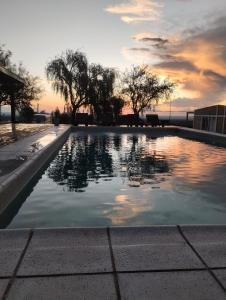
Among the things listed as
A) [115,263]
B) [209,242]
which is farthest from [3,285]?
[209,242]

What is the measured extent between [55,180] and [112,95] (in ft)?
95.5

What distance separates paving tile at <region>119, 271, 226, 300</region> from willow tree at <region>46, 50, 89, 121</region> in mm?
31706

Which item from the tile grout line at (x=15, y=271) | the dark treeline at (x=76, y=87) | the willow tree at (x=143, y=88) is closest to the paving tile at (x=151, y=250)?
the tile grout line at (x=15, y=271)

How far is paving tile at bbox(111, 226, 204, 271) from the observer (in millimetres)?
3004

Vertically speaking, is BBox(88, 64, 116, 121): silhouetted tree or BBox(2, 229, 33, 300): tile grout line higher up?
BBox(88, 64, 116, 121): silhouetted tree

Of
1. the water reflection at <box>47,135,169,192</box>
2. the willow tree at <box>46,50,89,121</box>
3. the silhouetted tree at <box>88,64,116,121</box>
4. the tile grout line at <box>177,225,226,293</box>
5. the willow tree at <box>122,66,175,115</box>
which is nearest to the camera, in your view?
the tile grout line at <box>177,225,226,293</box>

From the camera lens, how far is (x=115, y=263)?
3.03 m

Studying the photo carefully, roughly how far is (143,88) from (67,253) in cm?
3789

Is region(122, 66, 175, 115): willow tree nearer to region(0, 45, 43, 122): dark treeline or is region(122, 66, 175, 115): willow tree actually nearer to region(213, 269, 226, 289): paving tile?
region(0, 45, 43, 122): dark treeline

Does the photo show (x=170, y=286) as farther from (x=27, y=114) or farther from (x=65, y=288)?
(x=27, y=114)

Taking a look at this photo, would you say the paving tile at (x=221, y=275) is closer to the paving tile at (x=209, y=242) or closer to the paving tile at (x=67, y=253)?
the paving tile at (x=209, y=242)

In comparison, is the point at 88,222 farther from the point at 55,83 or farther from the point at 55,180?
the point at 55,83

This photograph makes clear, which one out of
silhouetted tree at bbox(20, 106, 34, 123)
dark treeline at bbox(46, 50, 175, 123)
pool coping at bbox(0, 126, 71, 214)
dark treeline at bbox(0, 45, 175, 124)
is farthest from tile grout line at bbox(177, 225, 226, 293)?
silhouetted tree at bbox(20, 106, 34, 123)

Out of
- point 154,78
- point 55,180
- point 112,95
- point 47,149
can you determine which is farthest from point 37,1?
point 154,78
